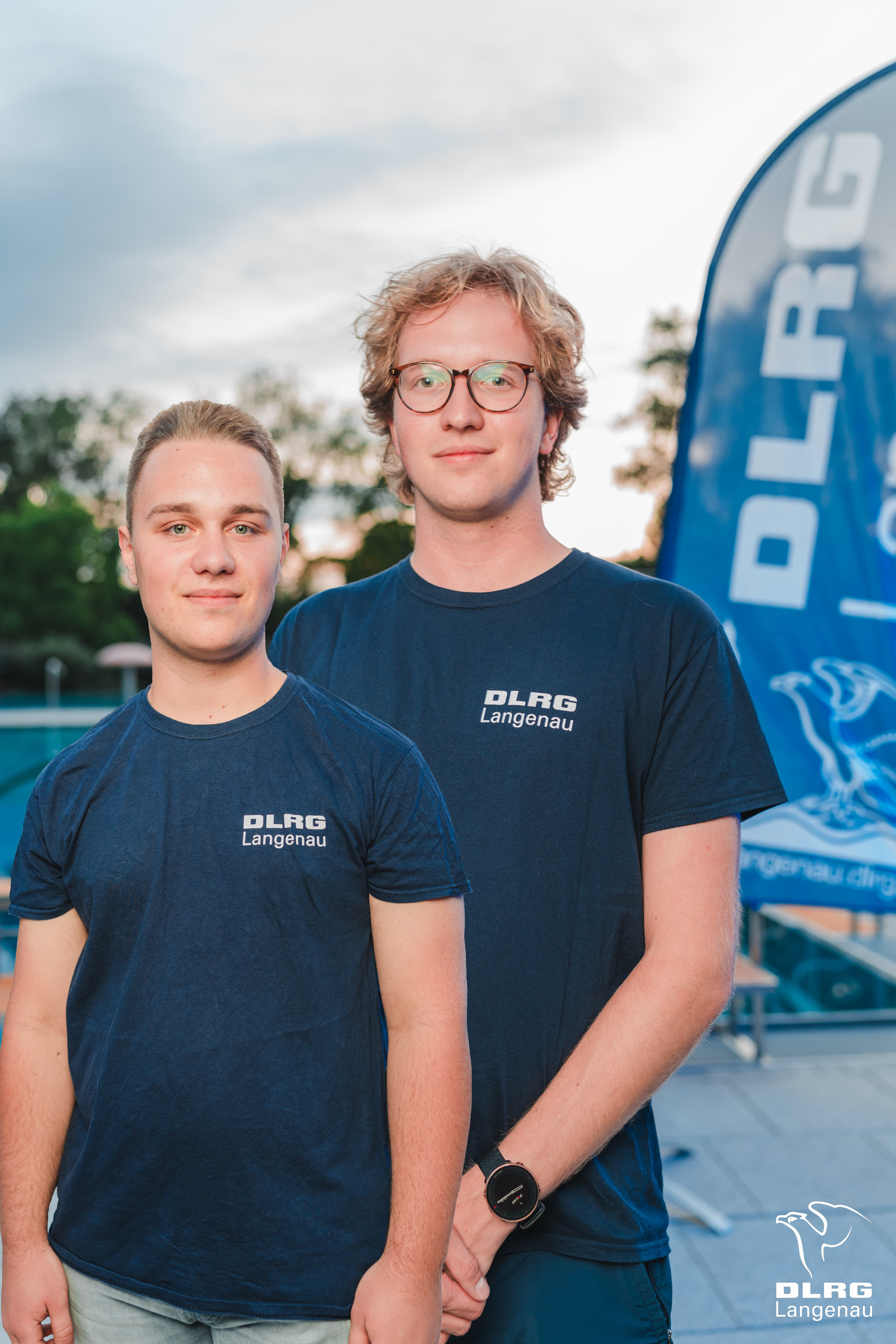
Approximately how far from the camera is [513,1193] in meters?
1.36

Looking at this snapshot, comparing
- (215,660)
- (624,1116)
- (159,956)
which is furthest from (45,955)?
(624,1116)

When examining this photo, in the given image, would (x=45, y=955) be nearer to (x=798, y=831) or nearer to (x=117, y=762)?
(x=117, y=762)

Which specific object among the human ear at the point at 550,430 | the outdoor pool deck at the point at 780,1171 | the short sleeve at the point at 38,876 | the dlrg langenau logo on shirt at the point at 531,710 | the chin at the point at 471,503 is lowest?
the outdoor pool deck at the point at 780,1171

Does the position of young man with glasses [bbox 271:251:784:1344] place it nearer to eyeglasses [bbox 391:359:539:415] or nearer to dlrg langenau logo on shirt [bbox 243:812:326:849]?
eyeglasses [bbox 391:359:539:415]

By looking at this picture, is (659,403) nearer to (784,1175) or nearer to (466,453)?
(784,1175)

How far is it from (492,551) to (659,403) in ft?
86.7

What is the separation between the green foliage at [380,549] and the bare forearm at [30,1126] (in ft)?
106

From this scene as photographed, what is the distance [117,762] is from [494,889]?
0.55 m

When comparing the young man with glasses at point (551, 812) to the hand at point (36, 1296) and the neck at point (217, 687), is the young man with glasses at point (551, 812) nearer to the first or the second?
the neck at point (217, 687)

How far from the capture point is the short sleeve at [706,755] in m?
1.46

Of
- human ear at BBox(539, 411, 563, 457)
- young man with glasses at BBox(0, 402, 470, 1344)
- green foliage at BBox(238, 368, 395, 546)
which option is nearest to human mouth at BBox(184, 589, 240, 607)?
young man with glasses at BBox(0, 402, 470, 1344)

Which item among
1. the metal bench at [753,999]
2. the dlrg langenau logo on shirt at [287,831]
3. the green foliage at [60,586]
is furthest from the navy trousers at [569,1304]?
the green foliage at [60,586]

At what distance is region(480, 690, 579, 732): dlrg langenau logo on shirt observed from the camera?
4.95 ft

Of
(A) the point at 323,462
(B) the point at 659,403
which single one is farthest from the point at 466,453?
(A) the point at 323,462
